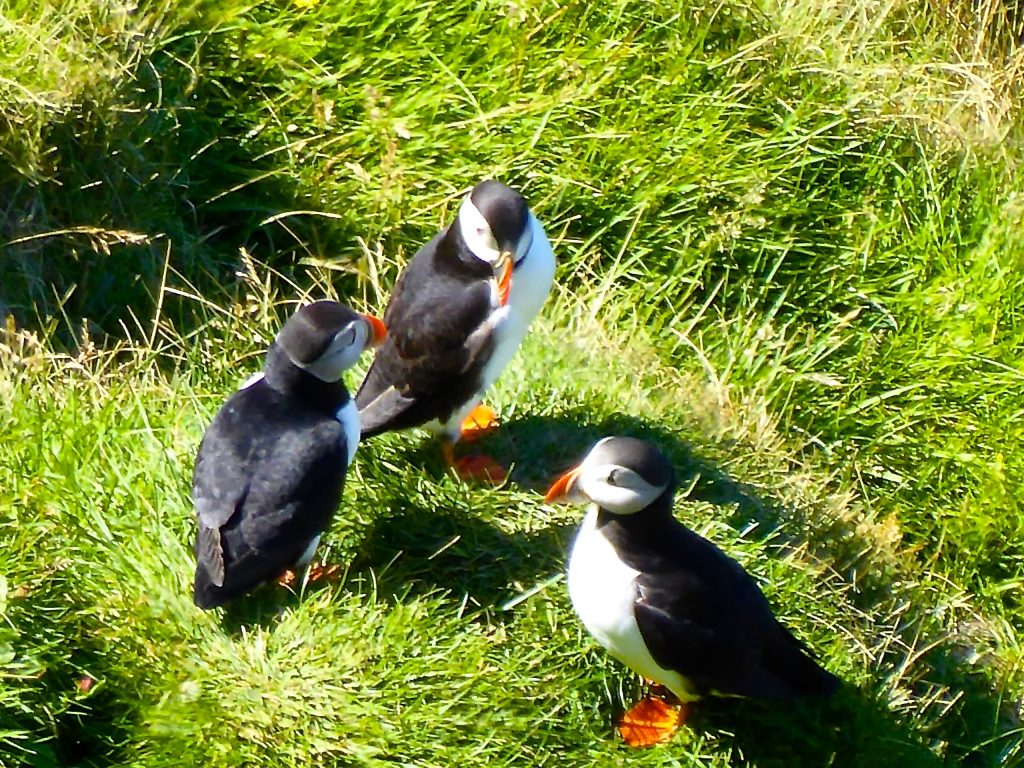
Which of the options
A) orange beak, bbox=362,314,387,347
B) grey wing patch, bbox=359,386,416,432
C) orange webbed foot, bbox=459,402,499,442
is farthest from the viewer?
orange webbed foot, bbox=459,402,499,442

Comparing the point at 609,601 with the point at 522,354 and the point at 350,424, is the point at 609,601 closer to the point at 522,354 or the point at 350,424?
the point at 350,424

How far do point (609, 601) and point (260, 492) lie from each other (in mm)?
992

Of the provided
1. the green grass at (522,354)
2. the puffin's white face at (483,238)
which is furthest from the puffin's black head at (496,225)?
the green grass at (522,354)

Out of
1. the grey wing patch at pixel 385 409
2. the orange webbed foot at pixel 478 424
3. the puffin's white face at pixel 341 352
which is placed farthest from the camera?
the orange webbed foot at pixel 478 424

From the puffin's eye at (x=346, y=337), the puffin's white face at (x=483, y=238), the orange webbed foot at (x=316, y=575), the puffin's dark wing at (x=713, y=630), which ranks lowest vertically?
the orange webbed foot at (x=316, y=575)

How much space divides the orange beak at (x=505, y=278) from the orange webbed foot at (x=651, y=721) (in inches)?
50.8

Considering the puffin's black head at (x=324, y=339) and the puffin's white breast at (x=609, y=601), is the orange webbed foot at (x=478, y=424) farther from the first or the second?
the puffin's white breast at (x=609, y=601)

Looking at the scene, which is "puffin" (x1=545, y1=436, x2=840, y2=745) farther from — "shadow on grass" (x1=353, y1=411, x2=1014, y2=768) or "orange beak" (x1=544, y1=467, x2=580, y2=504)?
"shadow on grass" (x1=353, y1=411, x2=1014, y2=768)

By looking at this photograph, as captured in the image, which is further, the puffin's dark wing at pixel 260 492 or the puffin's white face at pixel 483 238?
the puffin's white face at pixel 483 238

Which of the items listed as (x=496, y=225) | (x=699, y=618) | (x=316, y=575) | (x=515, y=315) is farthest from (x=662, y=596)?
(x=496, y=225)

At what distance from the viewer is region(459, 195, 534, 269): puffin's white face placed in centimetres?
423

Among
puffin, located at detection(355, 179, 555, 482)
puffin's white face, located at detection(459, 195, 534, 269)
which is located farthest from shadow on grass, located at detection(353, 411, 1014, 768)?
puffin's white face, located at detection(459, 195, 534, 269)

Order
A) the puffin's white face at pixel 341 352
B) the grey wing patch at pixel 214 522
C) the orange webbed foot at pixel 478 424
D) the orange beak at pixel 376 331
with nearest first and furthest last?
the grey wing patch at pixel 214 522 < the puffin's white face at pixel 341 352 < the orange beak at pixel 376 331 < the orange webbed foot at pixel 478 424

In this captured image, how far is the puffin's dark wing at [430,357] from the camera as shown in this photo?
13.7 ft
